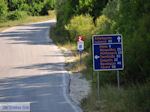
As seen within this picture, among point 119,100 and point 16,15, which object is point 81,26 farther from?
point 16,15

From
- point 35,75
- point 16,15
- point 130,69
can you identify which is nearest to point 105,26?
point 35,75

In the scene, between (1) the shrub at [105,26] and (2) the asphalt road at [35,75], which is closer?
(2) the asphalt road at [35,75]

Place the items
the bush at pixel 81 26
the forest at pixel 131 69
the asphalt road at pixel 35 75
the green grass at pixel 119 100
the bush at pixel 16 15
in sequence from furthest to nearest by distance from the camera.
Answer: the bush at pixel 16 15 < the bush at pixel 81 26 < the asphalt road at pixel 35 75 < the forest at pixel 131 69 < the green grass at pixel 119 100

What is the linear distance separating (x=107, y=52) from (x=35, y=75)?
1069 cm

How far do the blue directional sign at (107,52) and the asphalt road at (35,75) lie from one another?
5.17 ft

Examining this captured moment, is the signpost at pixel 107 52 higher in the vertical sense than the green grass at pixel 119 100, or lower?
higher

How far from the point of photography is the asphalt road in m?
19.1

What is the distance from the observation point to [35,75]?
1080 inches

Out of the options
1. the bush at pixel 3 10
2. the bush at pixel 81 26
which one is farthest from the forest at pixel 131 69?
the bush at pixel 3 10

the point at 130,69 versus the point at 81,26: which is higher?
the point at 81,26

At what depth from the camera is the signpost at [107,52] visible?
677 inches

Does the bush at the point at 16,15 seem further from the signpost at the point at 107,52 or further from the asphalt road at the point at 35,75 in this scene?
the signpost at the point at 107,52

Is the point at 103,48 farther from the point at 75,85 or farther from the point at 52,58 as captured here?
the point at 52,58

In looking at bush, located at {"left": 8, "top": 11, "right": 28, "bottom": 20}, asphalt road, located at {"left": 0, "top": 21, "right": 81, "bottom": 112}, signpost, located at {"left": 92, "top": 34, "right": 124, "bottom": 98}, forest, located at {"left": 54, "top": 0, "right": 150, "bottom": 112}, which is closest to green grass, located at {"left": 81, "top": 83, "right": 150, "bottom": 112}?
forest, located at {"left": 54, "top": 0, "right": 150, "bottom": 112}
